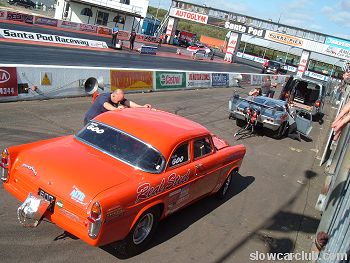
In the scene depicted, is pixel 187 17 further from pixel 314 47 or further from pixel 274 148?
pixel 274 148

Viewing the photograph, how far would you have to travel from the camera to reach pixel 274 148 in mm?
13656

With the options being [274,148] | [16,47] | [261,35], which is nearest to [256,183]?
[274,148]

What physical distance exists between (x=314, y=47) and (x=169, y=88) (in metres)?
35.4

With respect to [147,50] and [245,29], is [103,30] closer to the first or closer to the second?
[147,50]

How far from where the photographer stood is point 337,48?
160 feet

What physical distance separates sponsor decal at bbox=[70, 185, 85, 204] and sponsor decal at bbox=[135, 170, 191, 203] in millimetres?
735

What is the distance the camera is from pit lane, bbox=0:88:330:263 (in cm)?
534

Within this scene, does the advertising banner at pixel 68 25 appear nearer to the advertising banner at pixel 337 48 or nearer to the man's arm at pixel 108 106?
the advertising banner at pixel 337 48

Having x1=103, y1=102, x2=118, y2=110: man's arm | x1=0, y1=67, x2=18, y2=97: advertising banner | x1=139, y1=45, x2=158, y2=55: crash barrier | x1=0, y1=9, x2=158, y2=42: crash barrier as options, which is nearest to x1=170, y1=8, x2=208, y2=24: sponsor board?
x1=0, y1=9, x2=158, y2=42: crash barrier

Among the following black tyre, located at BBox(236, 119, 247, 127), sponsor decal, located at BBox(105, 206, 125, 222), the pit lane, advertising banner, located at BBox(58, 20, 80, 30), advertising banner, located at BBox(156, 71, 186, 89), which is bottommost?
the pit lane

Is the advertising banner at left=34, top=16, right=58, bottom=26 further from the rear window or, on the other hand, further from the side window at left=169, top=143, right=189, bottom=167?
the side window at left=169, top=143, right=189, bottom=167

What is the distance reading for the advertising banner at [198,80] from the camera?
23.3 metres

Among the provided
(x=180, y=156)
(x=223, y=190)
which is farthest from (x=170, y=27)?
(x=180, y=156)

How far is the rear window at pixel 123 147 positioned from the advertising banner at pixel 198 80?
56.3 feet
